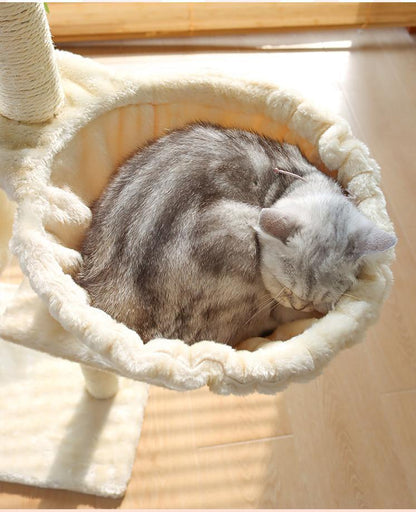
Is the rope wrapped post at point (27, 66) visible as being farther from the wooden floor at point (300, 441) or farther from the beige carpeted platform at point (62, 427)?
the beige carpeted platform at point (62, 427)

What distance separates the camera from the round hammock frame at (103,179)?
1219mm

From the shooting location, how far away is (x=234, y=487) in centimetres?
163

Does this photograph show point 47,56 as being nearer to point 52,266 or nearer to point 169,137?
point 169,137

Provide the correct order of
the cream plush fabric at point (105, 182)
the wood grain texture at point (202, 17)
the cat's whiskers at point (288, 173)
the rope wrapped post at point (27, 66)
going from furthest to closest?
the wood grain texture at point (202, 17), the cat's whiskers at point (288, 173), the rope wrapped post at point (27, 66), the cream plush fabric at point (105, 182)

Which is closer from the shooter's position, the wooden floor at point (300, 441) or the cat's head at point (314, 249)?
the cat's head at point (314, 249)

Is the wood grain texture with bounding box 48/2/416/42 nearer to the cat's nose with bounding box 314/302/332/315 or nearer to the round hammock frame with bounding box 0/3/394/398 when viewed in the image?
the round hammock frame with bounding box 0/3/394/398

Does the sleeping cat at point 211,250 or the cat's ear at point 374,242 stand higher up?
the cat's ear at point 374,242

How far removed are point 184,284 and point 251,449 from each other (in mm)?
635

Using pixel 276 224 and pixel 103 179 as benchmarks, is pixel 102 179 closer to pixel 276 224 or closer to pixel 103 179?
pixel 103 179

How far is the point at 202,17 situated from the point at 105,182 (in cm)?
132

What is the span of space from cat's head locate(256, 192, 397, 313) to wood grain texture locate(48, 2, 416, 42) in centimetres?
161

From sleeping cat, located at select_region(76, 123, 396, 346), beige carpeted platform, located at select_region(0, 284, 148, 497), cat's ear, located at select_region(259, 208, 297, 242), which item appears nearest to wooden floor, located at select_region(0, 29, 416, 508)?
beige carpeted platform, located at select_region(0, 284, 148, 497)

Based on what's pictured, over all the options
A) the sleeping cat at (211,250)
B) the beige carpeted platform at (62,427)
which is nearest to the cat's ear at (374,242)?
the sleeping cat at (211,250)

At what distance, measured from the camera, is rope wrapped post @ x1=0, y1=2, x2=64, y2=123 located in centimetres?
133
